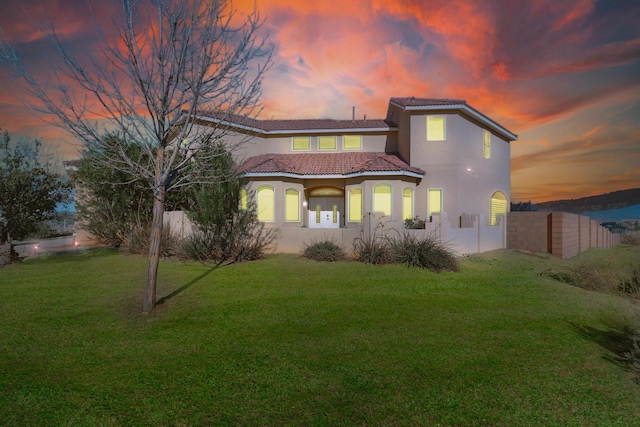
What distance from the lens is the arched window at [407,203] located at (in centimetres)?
1898

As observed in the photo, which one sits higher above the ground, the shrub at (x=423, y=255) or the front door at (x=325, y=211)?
the front door at (x=325, y=211)

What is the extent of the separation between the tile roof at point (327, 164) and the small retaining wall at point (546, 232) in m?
6.04

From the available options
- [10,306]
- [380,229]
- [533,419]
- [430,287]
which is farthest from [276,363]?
[380,229]

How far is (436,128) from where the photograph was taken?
19.5 meters

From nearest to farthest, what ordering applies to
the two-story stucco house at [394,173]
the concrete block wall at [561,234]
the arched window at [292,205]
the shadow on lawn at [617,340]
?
the shadow on lawn at [617,340], the concrete block wall at [561,234], the two-story stucco house at [394,173], the arched window at [292,205]

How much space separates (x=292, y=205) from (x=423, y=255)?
382 inches

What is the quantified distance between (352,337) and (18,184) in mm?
17194

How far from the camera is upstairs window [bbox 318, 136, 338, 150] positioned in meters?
23.1

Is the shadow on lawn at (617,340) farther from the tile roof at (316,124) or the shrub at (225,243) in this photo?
the tile roof at (316,124)

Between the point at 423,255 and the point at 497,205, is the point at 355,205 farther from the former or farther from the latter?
the point at 497,205

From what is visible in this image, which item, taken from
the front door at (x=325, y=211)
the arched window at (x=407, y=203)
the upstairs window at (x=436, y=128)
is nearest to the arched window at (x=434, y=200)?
the arched window at (x=407, y=203)

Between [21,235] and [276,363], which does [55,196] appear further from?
[276,363]

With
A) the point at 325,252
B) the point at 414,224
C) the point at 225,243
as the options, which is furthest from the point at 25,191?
the point at 414,224

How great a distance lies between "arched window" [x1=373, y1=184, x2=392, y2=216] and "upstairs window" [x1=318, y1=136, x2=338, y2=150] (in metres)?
5.80
